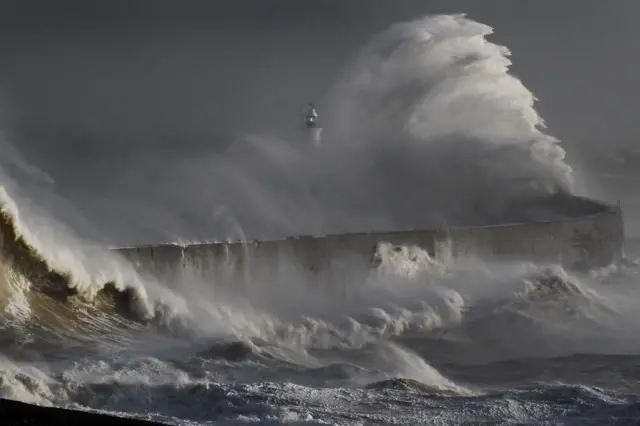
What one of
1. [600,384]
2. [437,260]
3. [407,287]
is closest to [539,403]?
[600,384]

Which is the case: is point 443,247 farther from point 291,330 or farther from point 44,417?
point 44,417

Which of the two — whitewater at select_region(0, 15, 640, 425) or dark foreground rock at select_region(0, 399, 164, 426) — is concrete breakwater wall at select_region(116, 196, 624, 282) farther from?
dark foreground rock at select_region(0, 399, 164, 426)

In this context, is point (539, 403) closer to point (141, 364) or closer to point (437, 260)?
point (141, 364)

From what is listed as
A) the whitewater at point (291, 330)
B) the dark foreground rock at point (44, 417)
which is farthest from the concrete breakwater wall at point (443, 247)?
the dark foreground rock at point (44, 417)

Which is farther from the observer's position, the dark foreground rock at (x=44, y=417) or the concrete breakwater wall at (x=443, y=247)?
the concrete breakwater wall at (x=443, y=247)

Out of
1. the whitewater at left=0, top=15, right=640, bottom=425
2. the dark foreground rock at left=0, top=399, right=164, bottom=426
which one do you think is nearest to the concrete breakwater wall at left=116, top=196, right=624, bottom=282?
the whitewater at left=0, top=15, right=640, bottom=425

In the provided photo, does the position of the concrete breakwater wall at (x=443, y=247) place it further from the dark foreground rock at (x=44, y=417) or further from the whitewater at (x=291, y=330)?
the dark foreground rock at (x=44, y=417)
